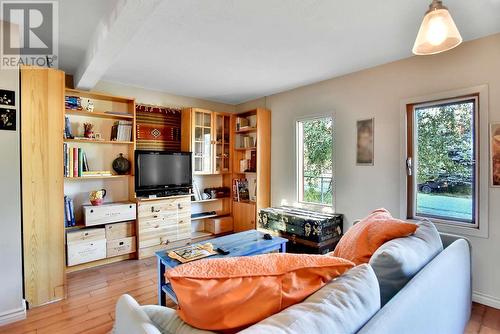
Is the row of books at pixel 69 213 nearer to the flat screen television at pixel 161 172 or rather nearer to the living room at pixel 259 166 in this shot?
the living room at pixel 259 166

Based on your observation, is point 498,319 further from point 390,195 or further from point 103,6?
point 103,6

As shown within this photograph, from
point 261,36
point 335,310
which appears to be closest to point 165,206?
point 261,36

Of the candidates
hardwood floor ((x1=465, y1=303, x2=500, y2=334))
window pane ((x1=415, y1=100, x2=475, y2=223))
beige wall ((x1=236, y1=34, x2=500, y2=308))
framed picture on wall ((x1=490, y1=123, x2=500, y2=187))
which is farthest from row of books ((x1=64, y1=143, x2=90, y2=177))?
framed picture on wall ((x1=490, y1=123, x2=500, y2=187))

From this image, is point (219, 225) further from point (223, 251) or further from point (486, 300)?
point (486, 300)

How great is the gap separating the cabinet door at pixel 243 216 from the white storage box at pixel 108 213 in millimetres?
1670

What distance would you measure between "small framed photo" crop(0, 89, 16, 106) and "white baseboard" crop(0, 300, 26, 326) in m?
1.60

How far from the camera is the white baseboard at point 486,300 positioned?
217 centimetres

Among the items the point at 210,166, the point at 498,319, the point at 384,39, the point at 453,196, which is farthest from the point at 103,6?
the point at 498,319

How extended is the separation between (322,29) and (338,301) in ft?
6.54

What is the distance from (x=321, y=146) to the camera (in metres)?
3.52

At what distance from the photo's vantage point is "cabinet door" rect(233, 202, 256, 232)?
4098 mm

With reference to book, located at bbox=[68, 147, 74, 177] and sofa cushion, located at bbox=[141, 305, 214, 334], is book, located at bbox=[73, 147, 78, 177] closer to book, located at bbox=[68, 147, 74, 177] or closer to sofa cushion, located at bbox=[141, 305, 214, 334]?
book, located at bbox=[68, 147, 74, 177]

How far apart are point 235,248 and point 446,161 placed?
2184 mm

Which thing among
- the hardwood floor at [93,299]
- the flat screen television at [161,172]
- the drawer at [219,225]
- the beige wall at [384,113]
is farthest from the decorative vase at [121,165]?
the beige wall at [384,113]
